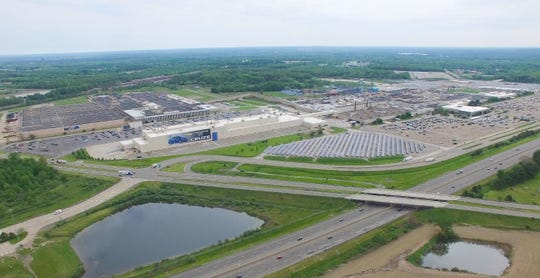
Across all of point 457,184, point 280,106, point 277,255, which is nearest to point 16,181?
point 277,255

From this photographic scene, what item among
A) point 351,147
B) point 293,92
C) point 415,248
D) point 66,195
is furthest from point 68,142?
point 293,92

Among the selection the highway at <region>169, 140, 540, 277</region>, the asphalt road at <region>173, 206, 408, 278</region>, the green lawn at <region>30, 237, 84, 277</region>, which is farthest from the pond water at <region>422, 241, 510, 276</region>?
the green lawn at <region>30, 237, 84, 277</region>

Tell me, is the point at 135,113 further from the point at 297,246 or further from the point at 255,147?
the point at 297,246

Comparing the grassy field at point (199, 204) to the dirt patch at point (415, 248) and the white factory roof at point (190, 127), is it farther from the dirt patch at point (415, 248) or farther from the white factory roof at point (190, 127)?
the white factory roof at point (190, 127)

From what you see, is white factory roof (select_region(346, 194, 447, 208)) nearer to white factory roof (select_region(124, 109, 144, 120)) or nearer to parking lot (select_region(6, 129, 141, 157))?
parking lot (select_region(6, 129, 141, 157))

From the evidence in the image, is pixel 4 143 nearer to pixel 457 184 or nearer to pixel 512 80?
pixel 457 184
